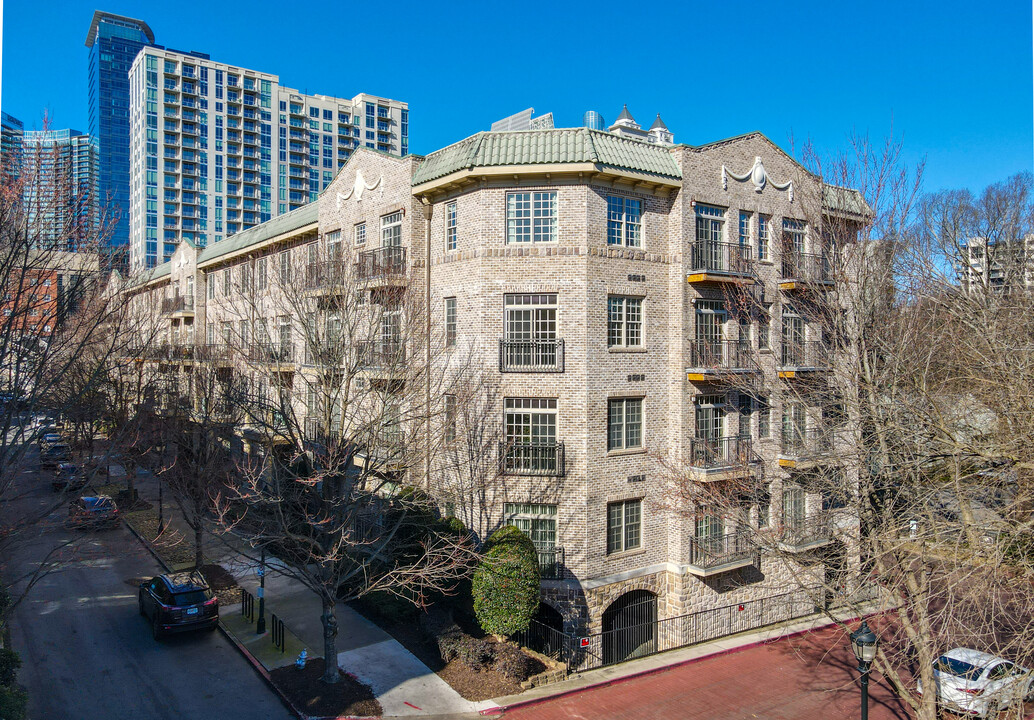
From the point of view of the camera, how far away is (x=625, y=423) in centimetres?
2002

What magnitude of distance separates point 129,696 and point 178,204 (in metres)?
89.6

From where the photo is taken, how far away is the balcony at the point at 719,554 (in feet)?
66.1

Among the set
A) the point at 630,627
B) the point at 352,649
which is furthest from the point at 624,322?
the point at 352,649

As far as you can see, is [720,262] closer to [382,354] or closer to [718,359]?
[718,359]

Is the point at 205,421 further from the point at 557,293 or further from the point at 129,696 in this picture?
the point at 557,293

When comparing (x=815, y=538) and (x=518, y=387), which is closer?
(x=518, y=387)

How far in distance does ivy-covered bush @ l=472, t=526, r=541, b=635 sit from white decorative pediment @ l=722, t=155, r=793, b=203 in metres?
13.0

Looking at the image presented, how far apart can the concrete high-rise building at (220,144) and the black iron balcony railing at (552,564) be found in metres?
76.6

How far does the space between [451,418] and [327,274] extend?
535 cm

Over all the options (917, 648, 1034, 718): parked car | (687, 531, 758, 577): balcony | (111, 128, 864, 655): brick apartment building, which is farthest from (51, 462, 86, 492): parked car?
(917, 648, 1034, 718): parked car

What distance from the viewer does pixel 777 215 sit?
23078 millimetres

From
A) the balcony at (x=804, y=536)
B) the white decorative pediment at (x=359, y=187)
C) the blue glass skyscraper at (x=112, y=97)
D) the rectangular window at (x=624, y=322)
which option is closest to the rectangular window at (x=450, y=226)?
the white decorative pediment at (x=359, y=187)

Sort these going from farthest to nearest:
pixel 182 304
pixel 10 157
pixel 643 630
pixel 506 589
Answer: pixel 182 304
pixel 643 630
pixel 506 589
pixel 10 157

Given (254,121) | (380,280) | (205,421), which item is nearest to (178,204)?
(254,121)
